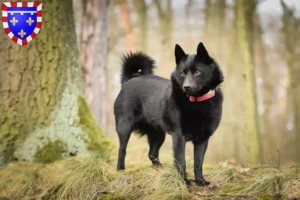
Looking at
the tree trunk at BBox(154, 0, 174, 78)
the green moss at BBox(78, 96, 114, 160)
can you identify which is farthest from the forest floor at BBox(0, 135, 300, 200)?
the tree trunk at BBox(154, 0, 174, 78)

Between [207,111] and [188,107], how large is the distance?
18 centimetres

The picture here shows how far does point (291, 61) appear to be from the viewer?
45.9ft

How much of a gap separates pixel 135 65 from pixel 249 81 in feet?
10.3

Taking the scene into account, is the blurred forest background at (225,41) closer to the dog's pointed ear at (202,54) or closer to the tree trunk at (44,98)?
the tree trunk at (44,98)

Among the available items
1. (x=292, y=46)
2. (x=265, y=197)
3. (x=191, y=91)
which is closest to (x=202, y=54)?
(x=191, y=91)

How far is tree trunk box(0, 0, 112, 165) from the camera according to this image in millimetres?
5715

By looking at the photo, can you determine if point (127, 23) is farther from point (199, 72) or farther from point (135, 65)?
point (199, 72)

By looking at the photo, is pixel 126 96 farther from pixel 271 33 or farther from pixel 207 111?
pixel 271 33

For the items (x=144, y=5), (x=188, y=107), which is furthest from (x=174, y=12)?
(x=188, y=107)

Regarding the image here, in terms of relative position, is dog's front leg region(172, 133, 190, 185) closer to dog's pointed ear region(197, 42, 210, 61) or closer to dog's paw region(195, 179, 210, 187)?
dog's paw region(195, 179, 210, 187)

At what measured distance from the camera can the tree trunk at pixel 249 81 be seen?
813 cm

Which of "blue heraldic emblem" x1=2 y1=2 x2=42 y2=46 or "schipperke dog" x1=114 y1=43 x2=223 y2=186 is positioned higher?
"blue heraldic emblem" x1=2 y1=2 x2=42 y2=46

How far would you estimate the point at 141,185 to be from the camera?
4223 mm

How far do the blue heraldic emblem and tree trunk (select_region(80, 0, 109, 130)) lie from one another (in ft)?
Result: 8.99
